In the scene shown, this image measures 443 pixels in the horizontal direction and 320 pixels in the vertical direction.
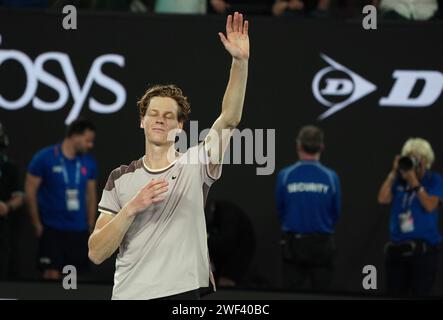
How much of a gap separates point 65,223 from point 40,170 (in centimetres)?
52

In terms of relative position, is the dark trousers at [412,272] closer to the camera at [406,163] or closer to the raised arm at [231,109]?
the camera at [406,163]

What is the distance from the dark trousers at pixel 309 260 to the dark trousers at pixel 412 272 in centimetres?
55

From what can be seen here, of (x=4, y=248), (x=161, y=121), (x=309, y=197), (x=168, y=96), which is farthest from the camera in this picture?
(x=4, y=248)

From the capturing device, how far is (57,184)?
425 inches

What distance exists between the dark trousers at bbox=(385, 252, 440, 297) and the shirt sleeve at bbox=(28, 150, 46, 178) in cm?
318

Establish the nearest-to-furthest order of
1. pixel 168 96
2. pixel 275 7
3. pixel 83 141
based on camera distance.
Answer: pixel 168 96, pixel 83 141, pixel 275 7

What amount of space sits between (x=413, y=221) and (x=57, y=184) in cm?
318

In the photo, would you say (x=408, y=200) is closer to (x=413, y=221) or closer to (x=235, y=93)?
(x=413, y=221)

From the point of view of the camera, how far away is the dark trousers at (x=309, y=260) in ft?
34.0

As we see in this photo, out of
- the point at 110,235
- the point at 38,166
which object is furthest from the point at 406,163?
the point at 110,235

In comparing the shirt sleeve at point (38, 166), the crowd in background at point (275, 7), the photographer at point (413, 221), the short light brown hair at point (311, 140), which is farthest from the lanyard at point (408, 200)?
the shirt sleeve at point (38, 166)

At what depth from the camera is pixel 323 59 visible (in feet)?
36.3

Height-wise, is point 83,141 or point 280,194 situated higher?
point 83,141
